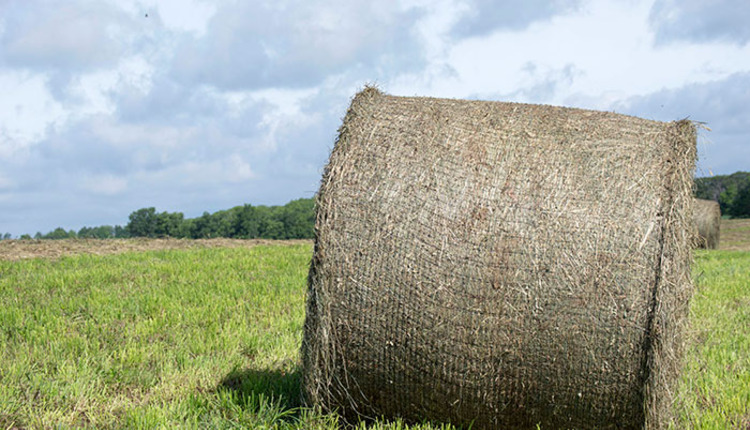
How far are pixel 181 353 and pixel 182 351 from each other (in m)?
0.10

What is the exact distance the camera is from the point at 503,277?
12.3 feet

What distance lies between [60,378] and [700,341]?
619 centimetres

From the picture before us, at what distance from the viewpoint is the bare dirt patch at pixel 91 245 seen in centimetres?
1398

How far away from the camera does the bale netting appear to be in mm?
3727

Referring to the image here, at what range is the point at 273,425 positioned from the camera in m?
4.13

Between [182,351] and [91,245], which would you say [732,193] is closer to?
[91,245]

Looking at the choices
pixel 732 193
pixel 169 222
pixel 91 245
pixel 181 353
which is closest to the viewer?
pixel 181 353

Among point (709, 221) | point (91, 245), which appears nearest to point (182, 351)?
point (91, 245)

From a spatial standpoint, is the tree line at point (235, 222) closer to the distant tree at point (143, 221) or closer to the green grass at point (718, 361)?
the distant tree at point (143, 221)

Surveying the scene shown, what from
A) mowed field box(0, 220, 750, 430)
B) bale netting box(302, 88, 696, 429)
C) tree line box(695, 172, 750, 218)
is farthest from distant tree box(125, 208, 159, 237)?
tree line box(695, 172, 750, 218)

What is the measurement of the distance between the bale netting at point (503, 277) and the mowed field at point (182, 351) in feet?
Answer: 1.90

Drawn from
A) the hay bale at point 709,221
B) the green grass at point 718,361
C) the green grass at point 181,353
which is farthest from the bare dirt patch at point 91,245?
the hay bale at point 709,221

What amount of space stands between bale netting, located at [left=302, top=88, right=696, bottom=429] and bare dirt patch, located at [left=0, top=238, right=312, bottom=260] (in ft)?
38.3

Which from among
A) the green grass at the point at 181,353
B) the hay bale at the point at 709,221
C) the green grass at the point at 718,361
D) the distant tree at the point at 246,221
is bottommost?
the green grass at the point at 718,361
